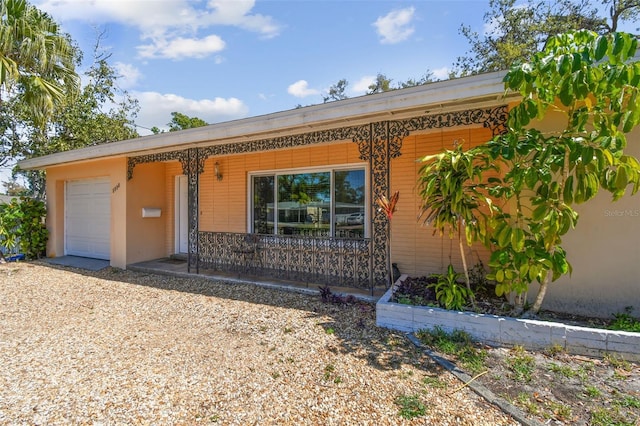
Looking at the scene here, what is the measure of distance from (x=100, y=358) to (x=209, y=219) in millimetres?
5546

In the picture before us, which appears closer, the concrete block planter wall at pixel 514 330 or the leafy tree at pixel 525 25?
the concrete block planter wall at pixel 514 330

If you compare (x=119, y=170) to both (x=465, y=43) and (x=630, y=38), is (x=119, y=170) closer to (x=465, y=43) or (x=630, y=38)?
(x=630, y=38)

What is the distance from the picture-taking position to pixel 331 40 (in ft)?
28.6

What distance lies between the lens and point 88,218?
9.76 meters

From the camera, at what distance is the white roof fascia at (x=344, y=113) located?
4230 millimetres

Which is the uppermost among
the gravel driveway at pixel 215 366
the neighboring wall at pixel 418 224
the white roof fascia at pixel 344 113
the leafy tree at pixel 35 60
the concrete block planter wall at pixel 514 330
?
the leafy tree at pixel 35 60

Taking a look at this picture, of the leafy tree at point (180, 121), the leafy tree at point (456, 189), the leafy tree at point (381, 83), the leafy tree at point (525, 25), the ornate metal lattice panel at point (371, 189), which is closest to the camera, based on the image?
the leafy tree at point (456, 189)

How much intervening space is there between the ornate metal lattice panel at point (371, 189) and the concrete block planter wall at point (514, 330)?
1.13m

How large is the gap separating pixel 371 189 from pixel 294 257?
2.02 metres

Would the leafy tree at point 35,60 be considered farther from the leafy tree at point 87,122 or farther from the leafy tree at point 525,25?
the leafy tree at point 525,25

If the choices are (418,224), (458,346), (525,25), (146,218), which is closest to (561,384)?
(458,346)

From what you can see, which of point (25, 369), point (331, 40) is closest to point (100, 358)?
point (25, 369)

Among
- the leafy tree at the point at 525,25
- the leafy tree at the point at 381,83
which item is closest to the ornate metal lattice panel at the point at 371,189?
the leafy tree at the point at 525,25

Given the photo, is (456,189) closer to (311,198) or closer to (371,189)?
(371,189)
